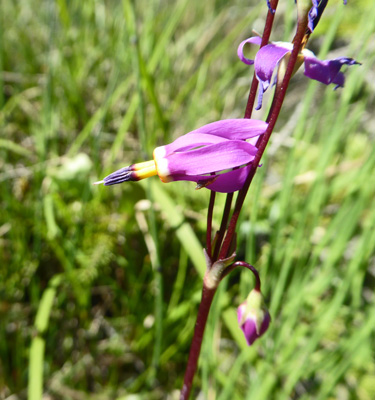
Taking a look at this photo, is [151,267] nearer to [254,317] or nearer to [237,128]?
[254,317]

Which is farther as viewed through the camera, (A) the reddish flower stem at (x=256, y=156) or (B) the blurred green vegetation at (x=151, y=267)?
(B) the blurred green vegetation at (x=151, y=267)

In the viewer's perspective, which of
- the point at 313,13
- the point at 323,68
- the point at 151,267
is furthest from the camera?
the point at 151,267

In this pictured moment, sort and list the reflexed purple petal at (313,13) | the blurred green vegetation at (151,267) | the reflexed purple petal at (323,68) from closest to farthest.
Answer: the reflexed purple petal at (313,13), the reflexed purple petal at (323,68), the blurred green vegetation at (151,267)

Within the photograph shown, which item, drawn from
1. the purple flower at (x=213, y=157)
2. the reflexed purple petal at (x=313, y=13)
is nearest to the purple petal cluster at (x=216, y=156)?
the purple flower at (x=213, y=157)

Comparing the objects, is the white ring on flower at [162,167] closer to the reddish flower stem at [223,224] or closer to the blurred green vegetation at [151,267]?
the reddish flower stem at [223,224]

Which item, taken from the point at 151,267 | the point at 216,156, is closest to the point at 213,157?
the point at 216,156

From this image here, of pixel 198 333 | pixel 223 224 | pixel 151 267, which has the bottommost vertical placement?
pixel 151 267

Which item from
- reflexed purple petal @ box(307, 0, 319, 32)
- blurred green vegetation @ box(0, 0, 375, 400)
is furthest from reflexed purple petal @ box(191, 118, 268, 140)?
blurred green vegetation @ box(0, 0, 375, 400)
